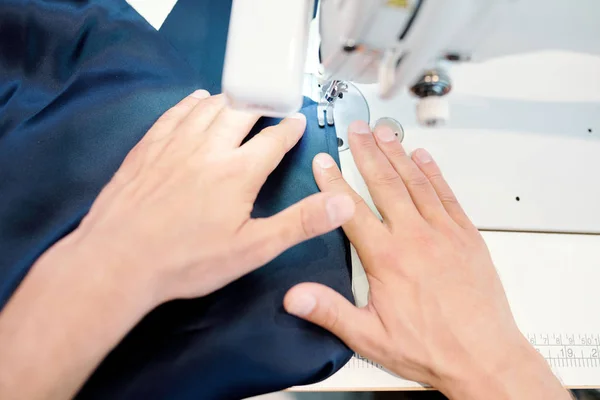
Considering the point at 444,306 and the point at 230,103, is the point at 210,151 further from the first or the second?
the point at 444,306

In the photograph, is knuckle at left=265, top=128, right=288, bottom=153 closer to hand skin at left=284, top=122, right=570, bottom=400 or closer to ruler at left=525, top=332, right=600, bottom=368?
hand skin at left=284, top=122, right=570, bottom=400

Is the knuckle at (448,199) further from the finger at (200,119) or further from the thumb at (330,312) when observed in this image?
the finger at (200,119)

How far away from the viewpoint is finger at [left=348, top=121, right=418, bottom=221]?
716mm

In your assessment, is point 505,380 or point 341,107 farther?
point 341,107

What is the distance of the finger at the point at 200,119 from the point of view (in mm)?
645

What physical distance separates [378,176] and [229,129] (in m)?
0.25

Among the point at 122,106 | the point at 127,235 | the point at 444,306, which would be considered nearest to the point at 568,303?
the point at 444,306

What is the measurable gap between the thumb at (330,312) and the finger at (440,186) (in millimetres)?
227

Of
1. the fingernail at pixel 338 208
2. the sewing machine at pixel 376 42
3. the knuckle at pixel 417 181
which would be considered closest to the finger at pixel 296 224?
the fingernail at pixel 338 208

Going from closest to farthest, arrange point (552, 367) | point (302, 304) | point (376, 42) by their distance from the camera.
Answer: point (376, 42)
point (302, 304)
point (552, 367)

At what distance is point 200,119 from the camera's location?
665 millimetres

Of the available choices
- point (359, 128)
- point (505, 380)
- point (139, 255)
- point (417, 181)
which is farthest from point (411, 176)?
point (139, 255)

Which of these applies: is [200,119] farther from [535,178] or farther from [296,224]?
[535,178]

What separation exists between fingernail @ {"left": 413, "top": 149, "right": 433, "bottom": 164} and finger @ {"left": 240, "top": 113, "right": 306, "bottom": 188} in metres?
0.20
